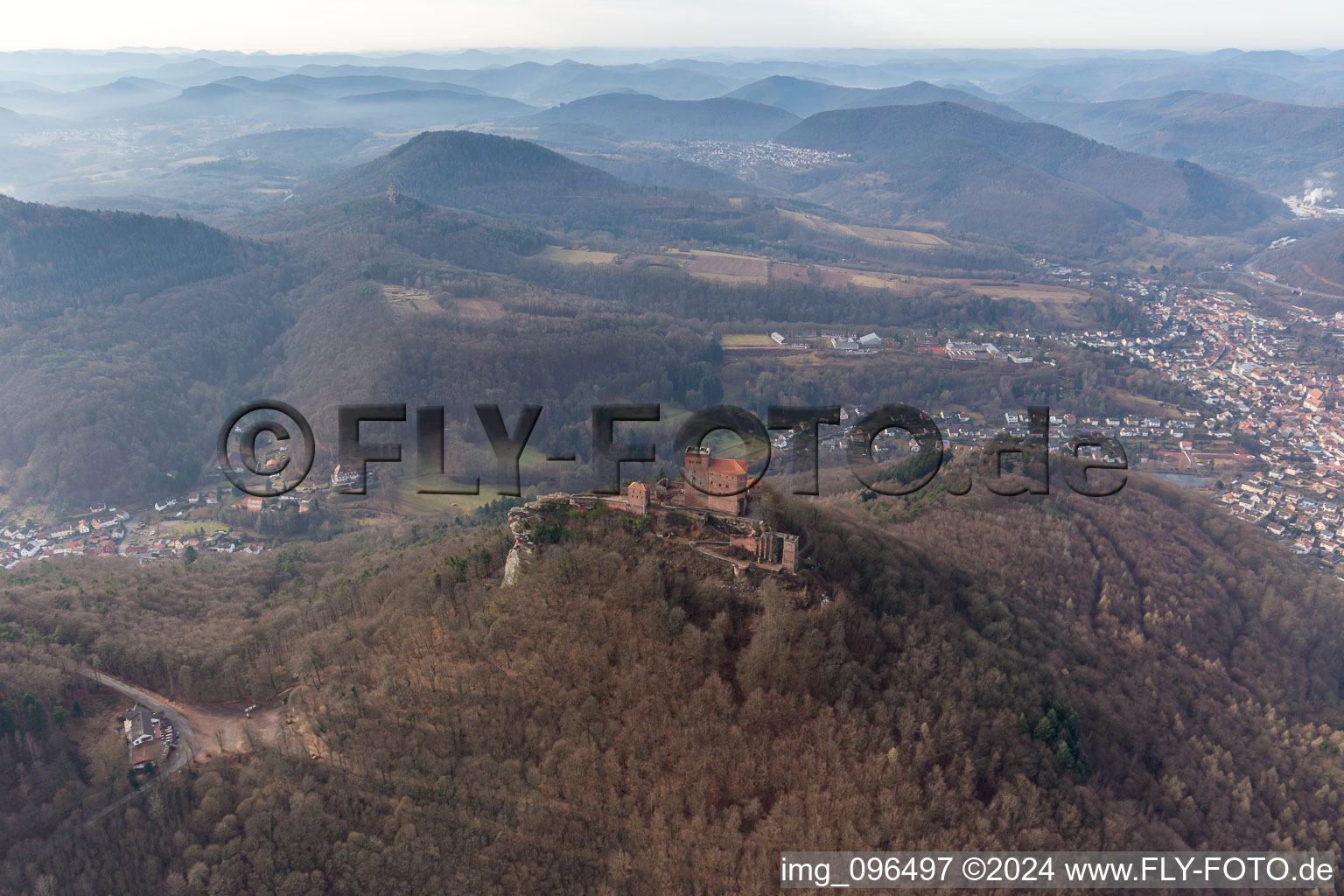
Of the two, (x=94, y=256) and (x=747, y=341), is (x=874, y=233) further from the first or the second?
(x=94, y=256)

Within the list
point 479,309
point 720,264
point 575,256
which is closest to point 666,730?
point 479,309

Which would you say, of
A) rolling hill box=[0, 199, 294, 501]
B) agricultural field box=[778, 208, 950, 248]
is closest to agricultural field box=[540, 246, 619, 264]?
rolling hill box=[0, 199, 294, 501]

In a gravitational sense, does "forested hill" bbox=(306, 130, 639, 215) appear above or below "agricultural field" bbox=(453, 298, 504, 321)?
above

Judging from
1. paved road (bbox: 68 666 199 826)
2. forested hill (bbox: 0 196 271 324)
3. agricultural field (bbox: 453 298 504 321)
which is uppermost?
forested hill (bbox: 0 196 271 324)

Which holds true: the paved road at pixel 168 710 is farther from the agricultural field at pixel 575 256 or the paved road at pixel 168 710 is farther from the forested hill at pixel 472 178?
the forested hill at pixel 472 178

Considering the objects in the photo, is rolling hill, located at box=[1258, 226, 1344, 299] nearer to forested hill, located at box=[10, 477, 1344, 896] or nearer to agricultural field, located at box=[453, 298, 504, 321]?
forested hill, located at box=[10, 477, 1344, 896]

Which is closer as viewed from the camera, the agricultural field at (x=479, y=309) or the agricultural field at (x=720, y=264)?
the agricultural field at (x=479, y=309)

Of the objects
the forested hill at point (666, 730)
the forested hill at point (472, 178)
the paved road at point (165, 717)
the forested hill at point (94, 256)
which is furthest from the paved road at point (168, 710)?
the forested hill at point (472, 178)
